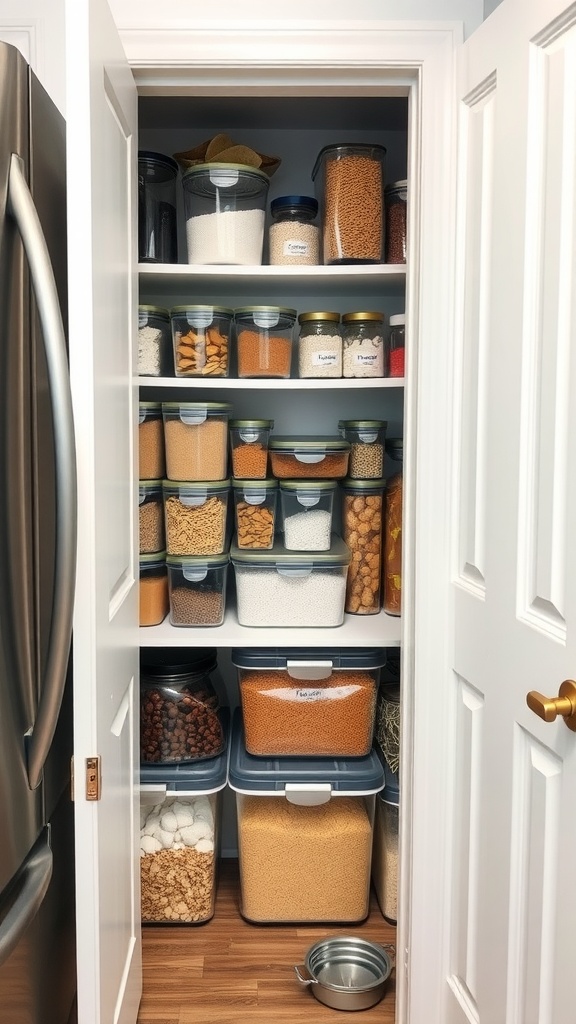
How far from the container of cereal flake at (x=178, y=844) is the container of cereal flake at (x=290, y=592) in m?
0.44

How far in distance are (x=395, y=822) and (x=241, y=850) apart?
404mm

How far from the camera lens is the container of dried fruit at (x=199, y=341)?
2.01 metres

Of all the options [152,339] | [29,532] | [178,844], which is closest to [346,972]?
[178,844]

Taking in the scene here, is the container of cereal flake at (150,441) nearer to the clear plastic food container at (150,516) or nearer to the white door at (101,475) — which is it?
the clear plastic food container at (150,516)

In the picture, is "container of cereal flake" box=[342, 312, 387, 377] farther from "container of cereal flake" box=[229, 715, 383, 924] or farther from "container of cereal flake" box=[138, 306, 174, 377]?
"container of cereal flake" box=[229, 715, 383, 924]

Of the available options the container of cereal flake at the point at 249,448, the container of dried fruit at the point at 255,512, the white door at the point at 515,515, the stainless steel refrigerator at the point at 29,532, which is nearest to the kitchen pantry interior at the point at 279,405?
the container of cereal flake at the point at 249,448

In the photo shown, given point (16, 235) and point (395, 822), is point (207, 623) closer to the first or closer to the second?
point (395, 822)

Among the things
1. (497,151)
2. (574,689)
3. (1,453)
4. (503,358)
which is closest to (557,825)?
(574,689)

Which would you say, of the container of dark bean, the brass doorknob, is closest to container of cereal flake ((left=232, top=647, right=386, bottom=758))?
the container of dark bean

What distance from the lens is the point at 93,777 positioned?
1.20 m

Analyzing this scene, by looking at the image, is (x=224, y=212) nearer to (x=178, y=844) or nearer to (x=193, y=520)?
(x=193, y=520)

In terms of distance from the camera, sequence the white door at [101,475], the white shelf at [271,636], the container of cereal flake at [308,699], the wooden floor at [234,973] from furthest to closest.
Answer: the container of cereal flake at [308,699], the white shelf at [271,636], the wooden floor at [234,973], the white door at [101,475]

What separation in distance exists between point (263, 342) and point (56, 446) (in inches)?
42.7

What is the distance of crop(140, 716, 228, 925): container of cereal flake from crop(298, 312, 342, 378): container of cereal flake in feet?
3.42
